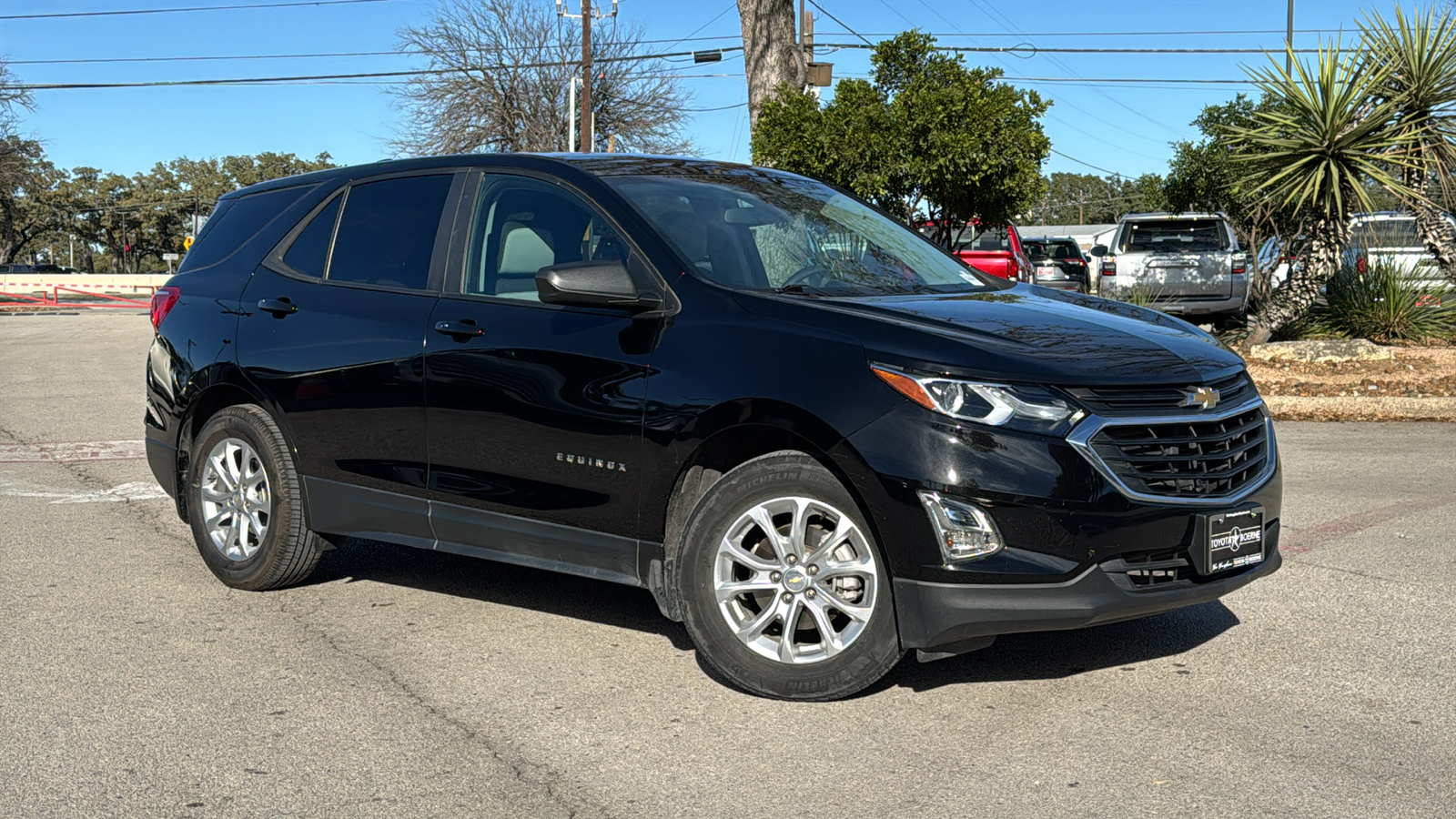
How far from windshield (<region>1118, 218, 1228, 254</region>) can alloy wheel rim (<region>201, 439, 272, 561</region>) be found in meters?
16.2

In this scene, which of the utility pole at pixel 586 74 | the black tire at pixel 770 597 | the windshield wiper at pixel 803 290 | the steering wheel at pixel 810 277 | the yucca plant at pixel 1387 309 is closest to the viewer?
the black tire at pixel 770 597

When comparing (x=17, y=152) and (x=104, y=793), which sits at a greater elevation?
(x=17, y=152)

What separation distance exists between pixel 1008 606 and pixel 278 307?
345cm

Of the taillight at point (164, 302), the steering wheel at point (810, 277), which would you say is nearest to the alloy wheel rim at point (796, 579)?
the steering wheel at point (810, 277)

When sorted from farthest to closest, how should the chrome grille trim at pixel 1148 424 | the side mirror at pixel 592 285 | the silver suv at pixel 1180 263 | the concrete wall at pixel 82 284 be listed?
the concrete wall at pixel 82 284 < the silver suv at pixel 1180 263 < the side mirror at pixel 592 285 < the chrome grille trim at pixel 1148 424

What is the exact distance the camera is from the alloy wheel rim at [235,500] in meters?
6.08

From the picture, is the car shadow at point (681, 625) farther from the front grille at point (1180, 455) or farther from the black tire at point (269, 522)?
the front grille at point (1180, 455)

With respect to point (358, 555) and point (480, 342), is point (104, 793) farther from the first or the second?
point (358, 555)

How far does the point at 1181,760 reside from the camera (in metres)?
3.98

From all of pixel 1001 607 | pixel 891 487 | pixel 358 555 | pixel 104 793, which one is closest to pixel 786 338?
pixel 891 487

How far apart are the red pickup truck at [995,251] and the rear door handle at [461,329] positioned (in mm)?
11783

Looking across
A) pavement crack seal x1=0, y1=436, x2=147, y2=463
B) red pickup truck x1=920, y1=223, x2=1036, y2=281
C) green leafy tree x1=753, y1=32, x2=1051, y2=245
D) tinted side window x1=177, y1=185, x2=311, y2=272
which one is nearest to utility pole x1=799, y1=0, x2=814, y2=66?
red pickup truck x1=920, y1=223, x2=1036, y2=281

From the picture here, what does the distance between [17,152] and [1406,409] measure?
5936cm

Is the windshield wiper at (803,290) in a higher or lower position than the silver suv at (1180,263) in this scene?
higher
